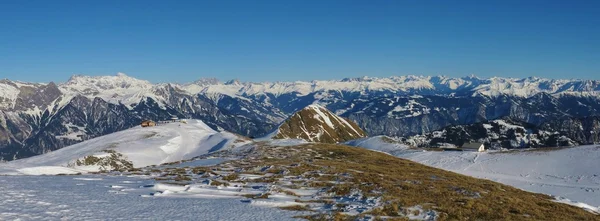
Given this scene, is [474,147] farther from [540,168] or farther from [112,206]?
[112,206]

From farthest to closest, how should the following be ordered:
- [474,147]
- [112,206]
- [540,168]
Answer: [474,147] → [540,168] → [112,206]

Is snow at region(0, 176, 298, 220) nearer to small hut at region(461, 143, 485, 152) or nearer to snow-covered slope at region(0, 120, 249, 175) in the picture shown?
snow-covered slope at region(0, 120, 249, 175)

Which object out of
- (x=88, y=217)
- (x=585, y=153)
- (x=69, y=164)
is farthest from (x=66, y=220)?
(x=69, y=164)

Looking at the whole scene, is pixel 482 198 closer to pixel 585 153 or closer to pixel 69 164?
pixel 585 153

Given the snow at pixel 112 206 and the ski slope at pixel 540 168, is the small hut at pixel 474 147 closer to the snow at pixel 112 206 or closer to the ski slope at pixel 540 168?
the ski slope at pixel 540 168

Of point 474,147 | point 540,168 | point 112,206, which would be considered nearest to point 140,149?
point 540,168
